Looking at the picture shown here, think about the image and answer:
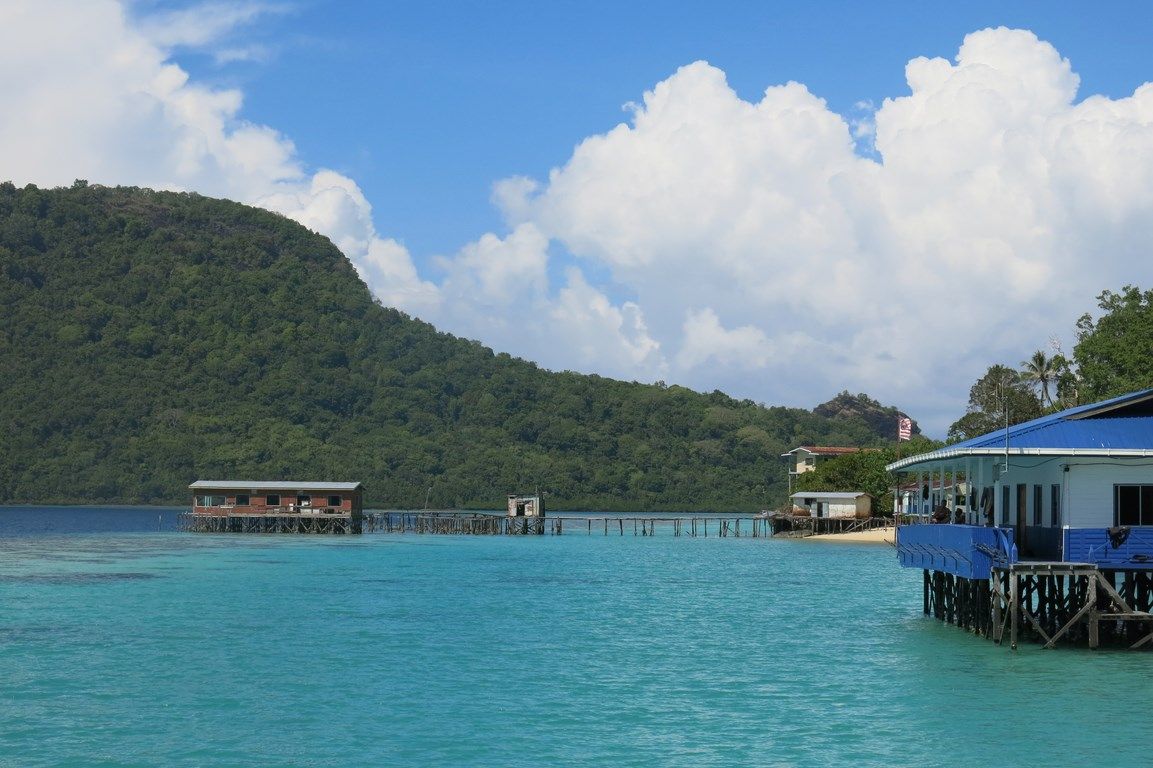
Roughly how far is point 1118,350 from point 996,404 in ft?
120

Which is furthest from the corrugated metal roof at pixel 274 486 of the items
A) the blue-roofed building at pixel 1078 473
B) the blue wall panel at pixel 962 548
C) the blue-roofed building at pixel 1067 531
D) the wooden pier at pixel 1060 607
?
the blue-roofed building at pixel 1078 473

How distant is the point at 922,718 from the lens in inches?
1093

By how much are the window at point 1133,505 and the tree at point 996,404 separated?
71.4m

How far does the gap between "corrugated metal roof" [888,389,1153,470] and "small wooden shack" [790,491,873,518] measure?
76077 mm

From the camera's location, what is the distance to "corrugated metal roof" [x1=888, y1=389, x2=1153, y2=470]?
34.2 metres

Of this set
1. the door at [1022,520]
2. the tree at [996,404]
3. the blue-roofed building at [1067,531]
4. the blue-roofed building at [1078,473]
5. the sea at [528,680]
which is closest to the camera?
the sea at [528,680]

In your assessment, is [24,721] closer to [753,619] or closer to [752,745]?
[752,745]

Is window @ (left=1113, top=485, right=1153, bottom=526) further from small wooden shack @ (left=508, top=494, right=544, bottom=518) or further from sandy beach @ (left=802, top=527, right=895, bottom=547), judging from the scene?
small wooden shack @ (left=508, top=494, right=544, bottom=518)

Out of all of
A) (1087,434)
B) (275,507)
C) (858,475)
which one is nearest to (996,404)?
(858,475)

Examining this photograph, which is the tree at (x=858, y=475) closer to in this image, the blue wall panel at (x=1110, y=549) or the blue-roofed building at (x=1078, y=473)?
the blue-roofed building at (x=1078, y=473)

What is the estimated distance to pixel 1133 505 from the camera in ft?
114

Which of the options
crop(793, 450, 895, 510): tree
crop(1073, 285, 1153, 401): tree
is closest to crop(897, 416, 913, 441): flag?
crop(1073, 285, 1153, 401): tree

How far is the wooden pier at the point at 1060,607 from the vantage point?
33.8 meters

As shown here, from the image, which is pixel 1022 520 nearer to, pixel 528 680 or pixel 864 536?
pixel 528 680
